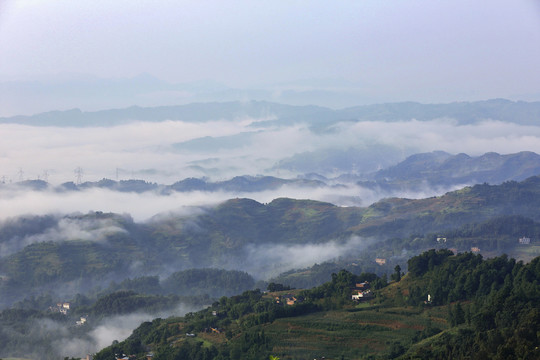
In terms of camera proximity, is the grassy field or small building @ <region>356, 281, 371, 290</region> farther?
small building @ <region>356, 281, 371, 290</region>

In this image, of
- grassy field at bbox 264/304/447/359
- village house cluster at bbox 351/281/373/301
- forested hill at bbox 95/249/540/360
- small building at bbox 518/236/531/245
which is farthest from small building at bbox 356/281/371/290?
small building at bbox 518/236/531/245

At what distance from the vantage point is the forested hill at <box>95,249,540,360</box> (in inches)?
2346

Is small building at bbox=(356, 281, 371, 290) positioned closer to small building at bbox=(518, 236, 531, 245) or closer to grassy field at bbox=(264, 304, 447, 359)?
grassy field at bbox=(264, 304, 447, 359)

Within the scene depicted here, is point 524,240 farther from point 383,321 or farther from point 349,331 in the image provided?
point 349,331

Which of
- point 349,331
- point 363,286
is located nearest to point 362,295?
point 363,286

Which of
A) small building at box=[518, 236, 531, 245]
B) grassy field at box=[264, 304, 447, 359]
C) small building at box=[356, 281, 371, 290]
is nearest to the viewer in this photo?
grassy field at box=[264, 304, 447, 359]

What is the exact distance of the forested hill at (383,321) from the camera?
2346 inches

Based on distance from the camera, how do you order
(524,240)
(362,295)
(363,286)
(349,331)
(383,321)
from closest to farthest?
(349,331) → (383,321) → (362,295) → (363,286) → (524,240)

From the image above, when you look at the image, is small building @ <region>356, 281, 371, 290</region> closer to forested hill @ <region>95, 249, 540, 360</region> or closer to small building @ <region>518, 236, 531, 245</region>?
forested hill @ <region>95, 249, 540, 360</region>

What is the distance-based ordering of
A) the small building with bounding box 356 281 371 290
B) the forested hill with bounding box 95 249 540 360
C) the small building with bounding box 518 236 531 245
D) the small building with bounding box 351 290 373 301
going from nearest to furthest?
1. the forested hill with bounding box 95 249 540 360
2. the small building with bounding box 351 290 373 301
3. the small building with bounding box 356 281 371 290
4. the small building with bounding box 518 236 531 245

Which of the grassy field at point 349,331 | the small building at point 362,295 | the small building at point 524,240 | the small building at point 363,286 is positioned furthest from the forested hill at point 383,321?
the small building at point 524,240

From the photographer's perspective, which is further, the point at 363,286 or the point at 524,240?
the point at 524,240

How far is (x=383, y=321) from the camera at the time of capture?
7562cm

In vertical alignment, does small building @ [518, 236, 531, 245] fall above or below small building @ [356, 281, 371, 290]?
below
